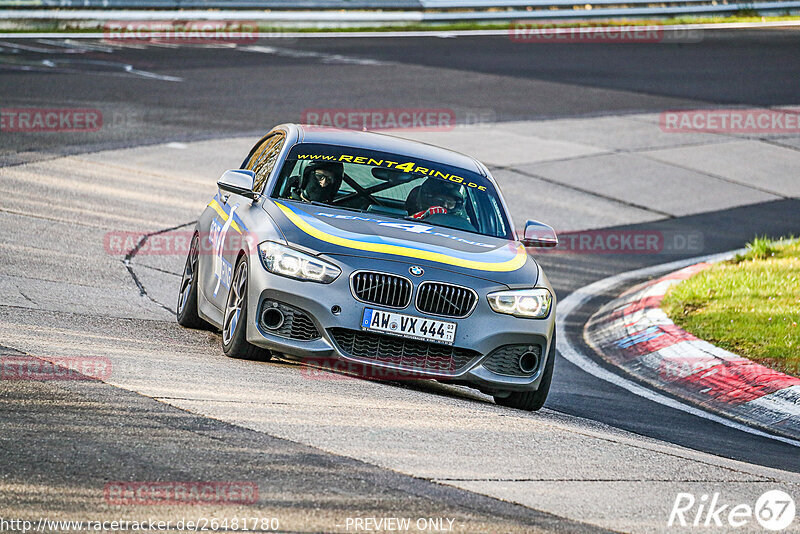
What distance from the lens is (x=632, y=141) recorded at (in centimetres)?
2116

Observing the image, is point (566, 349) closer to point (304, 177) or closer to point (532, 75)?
point (304, 177)

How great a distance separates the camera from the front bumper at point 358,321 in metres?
7.43

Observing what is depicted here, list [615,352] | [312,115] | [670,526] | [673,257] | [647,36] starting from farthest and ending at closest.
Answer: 1. [647,36]
2. [312,115]
3. [673,257]
4. [615,352]
5. [670,526]

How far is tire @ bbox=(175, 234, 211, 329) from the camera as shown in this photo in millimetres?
9328

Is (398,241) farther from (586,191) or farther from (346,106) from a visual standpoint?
(346,106)

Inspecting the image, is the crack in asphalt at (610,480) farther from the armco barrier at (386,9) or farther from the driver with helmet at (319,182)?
the armco barrier at (386,9)

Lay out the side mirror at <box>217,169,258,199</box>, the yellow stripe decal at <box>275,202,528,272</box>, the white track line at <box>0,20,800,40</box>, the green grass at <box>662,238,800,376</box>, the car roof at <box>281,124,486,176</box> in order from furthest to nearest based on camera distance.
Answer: the white track line at <box>0,20,800,40</box> < the green grass at <box>662,238,800,376</box> < the car roof at <box>281,124,486,176</box> < the side mirror at <box>217,169,258,199</box> < the yellow stripe decal at <box>275,202,528,272</box>

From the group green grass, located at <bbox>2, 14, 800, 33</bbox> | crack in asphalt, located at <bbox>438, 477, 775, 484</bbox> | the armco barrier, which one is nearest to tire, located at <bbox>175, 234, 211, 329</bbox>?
crack in asphalt, located at <bbox>438, 477, 775, 484</bbox>

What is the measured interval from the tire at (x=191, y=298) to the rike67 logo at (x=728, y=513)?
4535 millimetres

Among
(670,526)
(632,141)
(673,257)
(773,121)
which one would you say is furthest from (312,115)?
(670,526)

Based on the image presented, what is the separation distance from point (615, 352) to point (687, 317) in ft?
2.64

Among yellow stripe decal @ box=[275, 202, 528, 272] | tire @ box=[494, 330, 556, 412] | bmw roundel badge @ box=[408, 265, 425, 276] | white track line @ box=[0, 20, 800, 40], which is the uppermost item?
white track line @ box=[0, 20, 800, 40]

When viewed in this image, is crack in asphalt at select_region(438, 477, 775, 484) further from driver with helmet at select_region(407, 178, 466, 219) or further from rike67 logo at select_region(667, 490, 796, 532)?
driver with helmet at select_region(407, 178, 466, 219)

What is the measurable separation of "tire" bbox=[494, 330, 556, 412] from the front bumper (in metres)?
0.24
